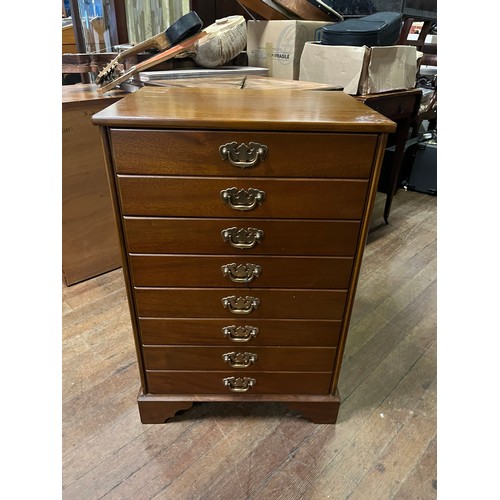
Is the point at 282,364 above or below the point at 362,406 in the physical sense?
above

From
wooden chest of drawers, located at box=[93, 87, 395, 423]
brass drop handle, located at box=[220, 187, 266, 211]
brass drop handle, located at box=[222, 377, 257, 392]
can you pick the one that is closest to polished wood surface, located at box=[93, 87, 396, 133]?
wooden chest of drawers, located at box=[93, 87, 395, 423]

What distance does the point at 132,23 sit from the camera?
5.88 feet

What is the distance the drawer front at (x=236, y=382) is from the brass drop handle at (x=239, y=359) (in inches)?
1.2

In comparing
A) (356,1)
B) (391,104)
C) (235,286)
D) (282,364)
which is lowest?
(282,364)

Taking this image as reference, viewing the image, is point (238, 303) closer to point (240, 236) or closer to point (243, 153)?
point (240, 236)

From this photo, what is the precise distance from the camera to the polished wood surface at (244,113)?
1.98ft

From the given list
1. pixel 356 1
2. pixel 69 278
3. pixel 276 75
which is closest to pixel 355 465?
pixel 69 278

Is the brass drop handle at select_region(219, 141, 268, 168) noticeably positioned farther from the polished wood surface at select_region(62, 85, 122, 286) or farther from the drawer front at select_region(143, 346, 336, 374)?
the polished wood surface at select_region(62, 85, 122, 286)

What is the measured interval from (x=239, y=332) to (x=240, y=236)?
10.1 inches

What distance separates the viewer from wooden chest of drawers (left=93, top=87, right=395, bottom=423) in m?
0.63

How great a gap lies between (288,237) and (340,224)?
0.34ft

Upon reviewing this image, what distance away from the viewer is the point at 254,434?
0.97m

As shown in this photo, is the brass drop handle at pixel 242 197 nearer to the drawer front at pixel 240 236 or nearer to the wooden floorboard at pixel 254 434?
the drawer front at pixel 240 236
